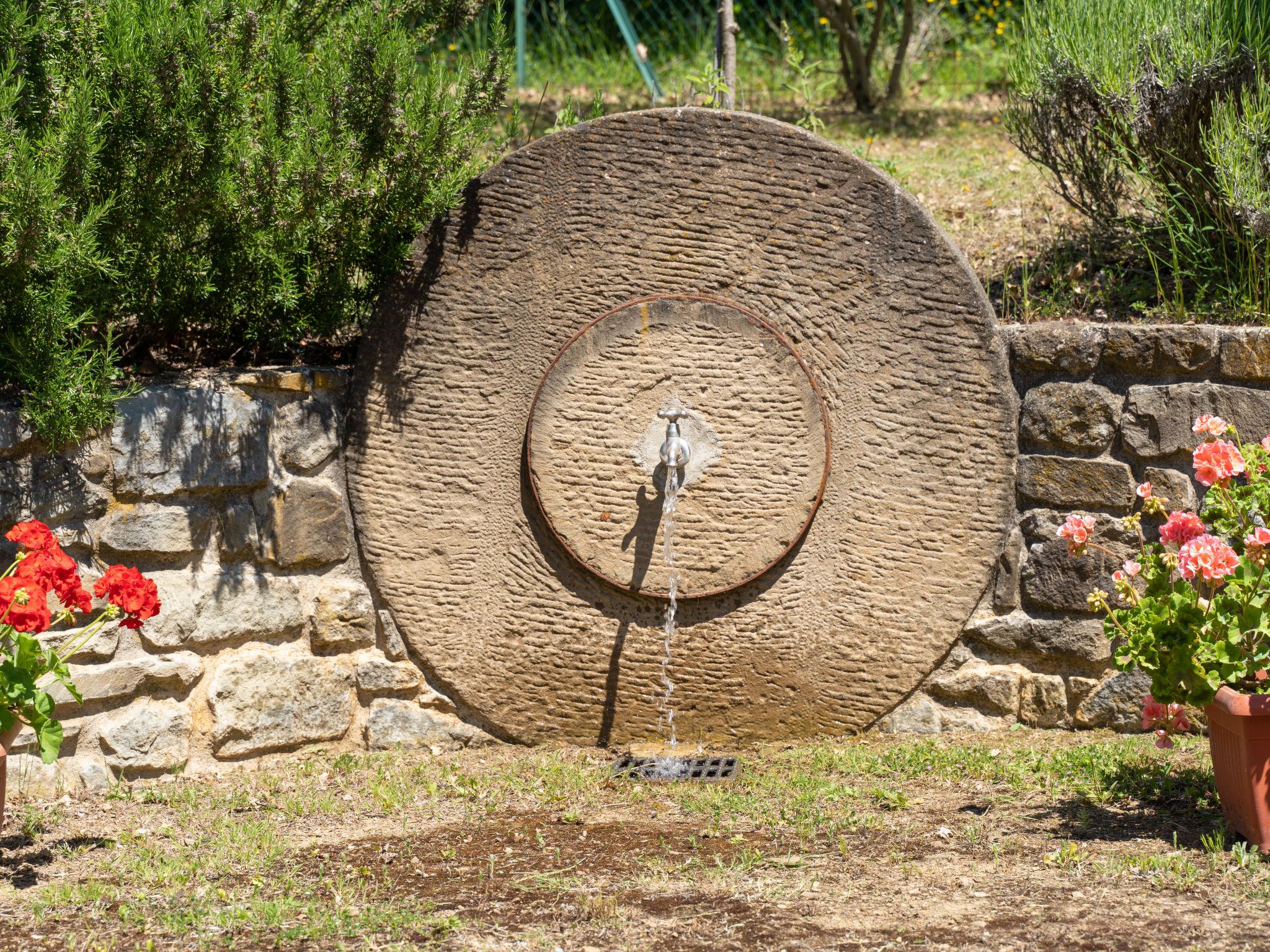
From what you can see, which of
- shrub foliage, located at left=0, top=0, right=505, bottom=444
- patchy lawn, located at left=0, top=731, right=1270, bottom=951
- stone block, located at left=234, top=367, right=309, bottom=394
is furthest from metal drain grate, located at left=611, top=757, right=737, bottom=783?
shrub foliage, located at left=0, top=0, right=505, bottom=444

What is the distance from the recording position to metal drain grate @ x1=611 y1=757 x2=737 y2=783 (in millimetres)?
3203

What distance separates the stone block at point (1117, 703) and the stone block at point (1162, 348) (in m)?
0.81

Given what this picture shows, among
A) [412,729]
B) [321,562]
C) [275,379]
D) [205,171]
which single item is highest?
[205,171]

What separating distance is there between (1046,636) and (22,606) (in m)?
2.48

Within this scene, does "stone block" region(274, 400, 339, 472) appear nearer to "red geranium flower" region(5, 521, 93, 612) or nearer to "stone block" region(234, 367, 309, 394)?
"stone block" region(234, 367, 309, 394)

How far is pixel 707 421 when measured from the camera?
11.0 feet

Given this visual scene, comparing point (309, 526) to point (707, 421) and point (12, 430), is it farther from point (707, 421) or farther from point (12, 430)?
point (707, 421)

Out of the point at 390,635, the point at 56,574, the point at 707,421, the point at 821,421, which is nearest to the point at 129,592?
the point at 56,574

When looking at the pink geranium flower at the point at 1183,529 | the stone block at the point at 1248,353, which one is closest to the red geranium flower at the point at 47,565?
the pink geranium flower at the point at 1183,529

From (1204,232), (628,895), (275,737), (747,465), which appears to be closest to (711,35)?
(1204,232)

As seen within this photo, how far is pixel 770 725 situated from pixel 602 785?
53 centimetres

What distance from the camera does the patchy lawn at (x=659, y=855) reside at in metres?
2.34

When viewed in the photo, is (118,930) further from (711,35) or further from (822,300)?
(711,35)

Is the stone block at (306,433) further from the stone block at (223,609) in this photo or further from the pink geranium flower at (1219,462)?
the pink geranium flower at (1219,462)
